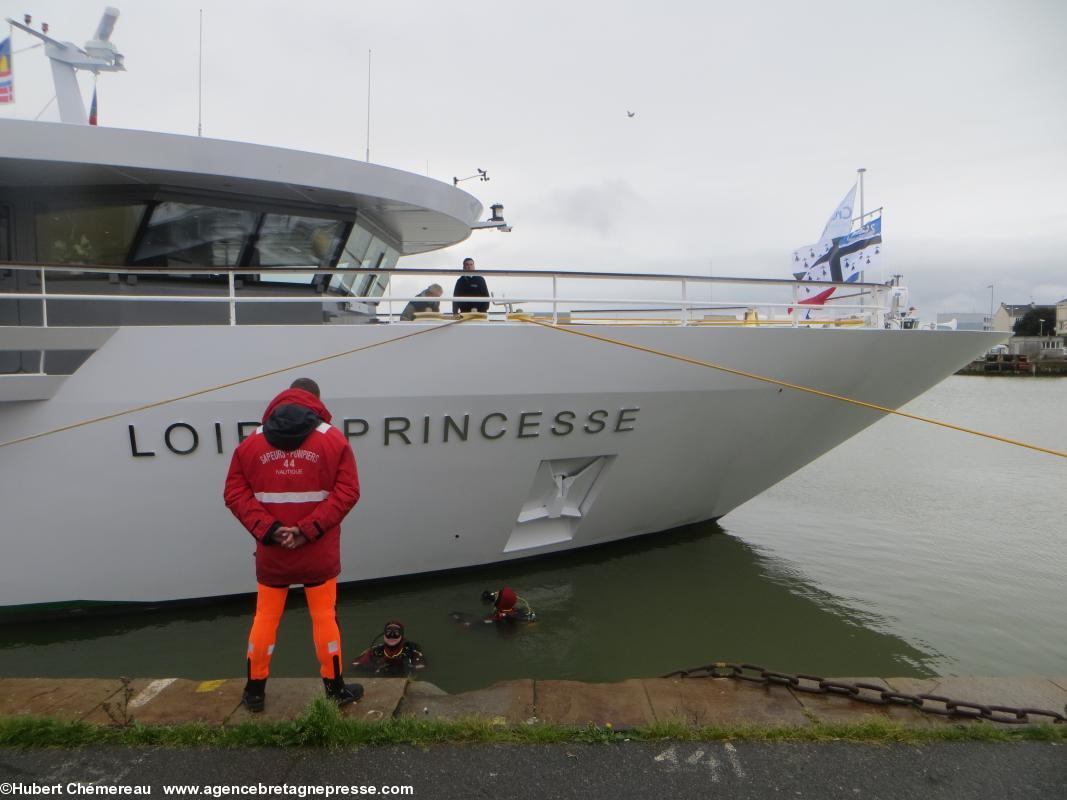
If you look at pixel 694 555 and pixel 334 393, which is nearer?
pixel 334 393

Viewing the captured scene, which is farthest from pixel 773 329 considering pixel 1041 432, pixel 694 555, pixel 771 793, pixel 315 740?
pixel 1041 432

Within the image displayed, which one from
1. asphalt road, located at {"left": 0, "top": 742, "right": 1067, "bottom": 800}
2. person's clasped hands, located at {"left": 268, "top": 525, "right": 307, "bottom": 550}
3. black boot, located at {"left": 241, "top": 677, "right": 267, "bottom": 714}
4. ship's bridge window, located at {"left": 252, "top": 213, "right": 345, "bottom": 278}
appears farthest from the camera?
ship's bridge window, located at {"left": 252, "top": 213, "right": 345, "bottom": 278}

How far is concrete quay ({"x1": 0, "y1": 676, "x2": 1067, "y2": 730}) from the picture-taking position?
334cm

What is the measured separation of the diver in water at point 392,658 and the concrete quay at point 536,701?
1.47 metres

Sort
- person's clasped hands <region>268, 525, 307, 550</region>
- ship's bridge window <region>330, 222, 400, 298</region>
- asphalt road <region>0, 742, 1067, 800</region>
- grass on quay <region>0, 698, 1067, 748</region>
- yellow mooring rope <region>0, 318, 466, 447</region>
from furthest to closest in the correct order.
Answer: ship's bridge window <region>330, 222, 400, 298</region> < yellow mooring rope <region>0, 318, 466, 447</region> < person's clasped hands <region>268, 525, 307, 550</region> < grass on quay <region>0, 698, 1067, 748</region> < asphalt road <region>0, 742, 1067, 800</region>

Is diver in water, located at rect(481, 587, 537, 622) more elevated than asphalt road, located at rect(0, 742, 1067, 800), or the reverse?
asphalt road, located at rect(0, 742, 1067, 800)

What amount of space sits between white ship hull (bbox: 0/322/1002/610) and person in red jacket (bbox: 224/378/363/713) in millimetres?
2361

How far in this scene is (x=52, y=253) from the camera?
253 inches

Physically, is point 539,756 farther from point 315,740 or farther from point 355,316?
point 355,316

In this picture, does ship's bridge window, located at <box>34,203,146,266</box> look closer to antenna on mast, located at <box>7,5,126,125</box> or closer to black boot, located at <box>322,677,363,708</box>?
antenna on mast, located at <box>7,5,126,125</box>

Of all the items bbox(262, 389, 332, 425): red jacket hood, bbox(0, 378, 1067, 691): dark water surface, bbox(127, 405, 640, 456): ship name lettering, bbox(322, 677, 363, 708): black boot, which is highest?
bbox(262, 389, 332, 425): red jacket hood

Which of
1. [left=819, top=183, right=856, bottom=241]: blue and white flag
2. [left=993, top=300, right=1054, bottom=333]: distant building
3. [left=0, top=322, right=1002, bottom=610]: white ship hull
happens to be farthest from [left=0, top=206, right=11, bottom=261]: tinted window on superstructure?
[left=993, top=300, right=1054, bottom=333]: distant building

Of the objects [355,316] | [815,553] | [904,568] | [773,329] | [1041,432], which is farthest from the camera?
[1041,432]

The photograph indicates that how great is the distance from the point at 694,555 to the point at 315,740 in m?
6.12
